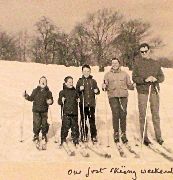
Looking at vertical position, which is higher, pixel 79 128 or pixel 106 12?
pixel 106 12

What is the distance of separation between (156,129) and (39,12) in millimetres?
1394

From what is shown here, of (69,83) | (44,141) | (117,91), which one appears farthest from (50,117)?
(117,91)

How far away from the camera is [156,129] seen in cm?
491

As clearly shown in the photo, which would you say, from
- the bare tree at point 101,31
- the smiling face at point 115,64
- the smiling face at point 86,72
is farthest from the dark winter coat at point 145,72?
the smiling face at point 86,72

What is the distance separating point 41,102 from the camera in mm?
4961

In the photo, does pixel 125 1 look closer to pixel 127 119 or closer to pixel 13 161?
pixel 127 119

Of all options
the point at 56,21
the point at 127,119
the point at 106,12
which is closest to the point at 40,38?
the point at 56,21

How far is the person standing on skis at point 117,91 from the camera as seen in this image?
4.87 metres

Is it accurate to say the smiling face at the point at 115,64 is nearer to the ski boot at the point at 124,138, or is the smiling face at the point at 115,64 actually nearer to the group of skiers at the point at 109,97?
the group of skiers at the point at 109,97

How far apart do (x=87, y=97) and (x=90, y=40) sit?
1.57ft

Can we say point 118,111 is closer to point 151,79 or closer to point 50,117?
point 151,79

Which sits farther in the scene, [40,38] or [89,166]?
[40,38]
